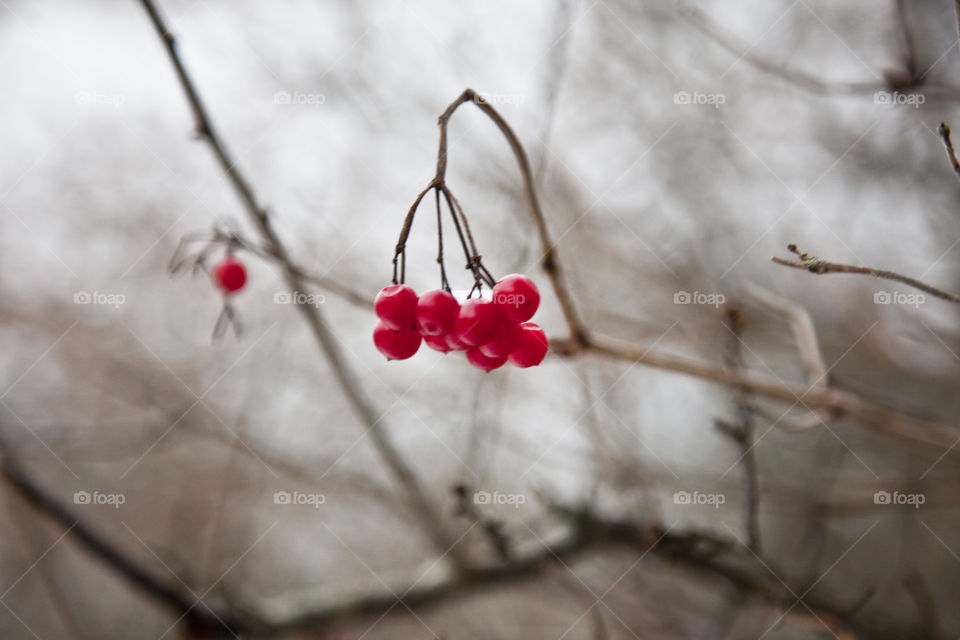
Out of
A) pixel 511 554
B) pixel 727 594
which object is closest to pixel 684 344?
pixel 727 594

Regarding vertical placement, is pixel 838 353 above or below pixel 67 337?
above

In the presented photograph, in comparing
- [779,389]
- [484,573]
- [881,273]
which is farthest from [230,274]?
[881,273]

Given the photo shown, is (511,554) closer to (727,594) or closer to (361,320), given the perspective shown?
(727,594)
